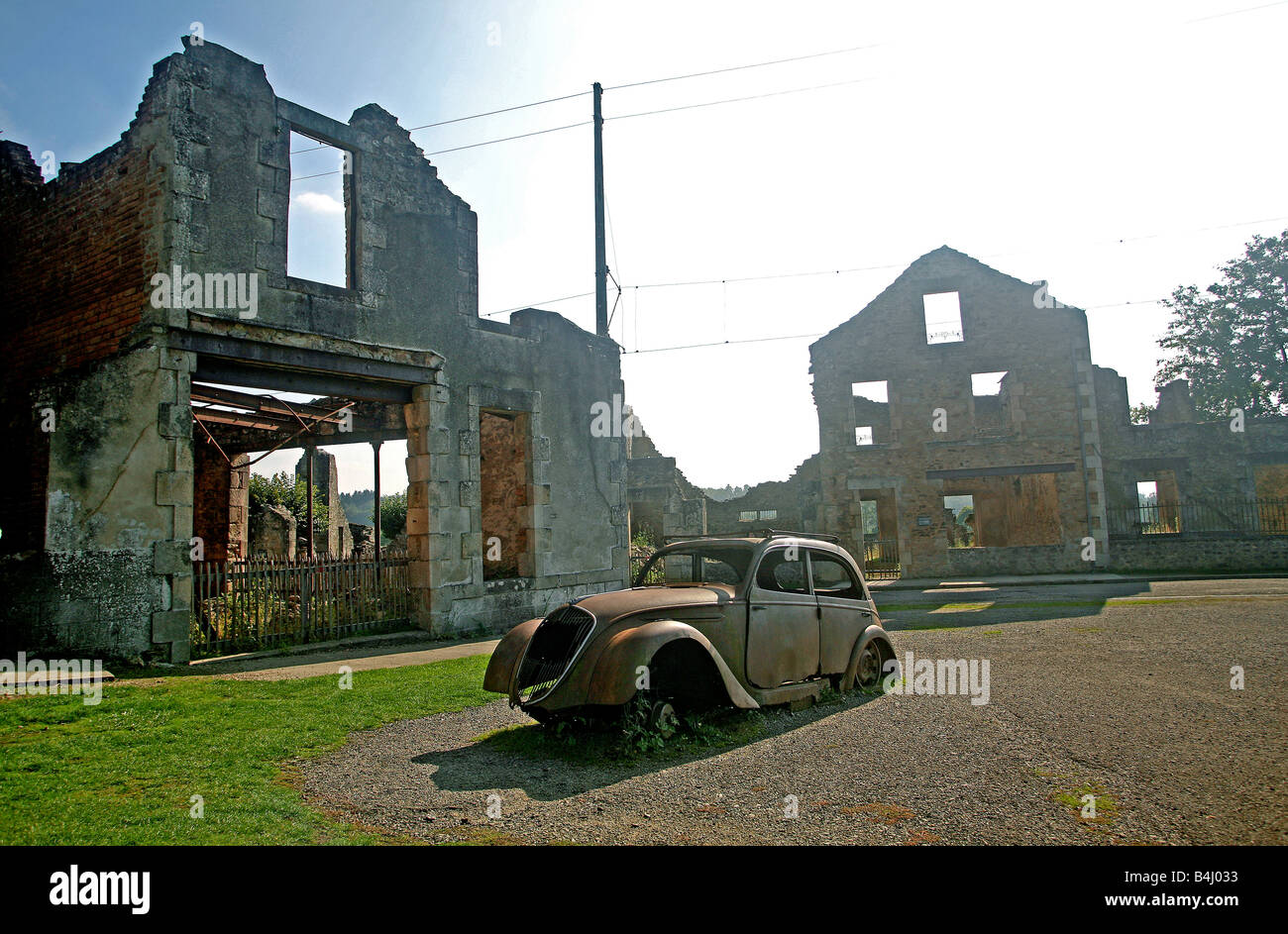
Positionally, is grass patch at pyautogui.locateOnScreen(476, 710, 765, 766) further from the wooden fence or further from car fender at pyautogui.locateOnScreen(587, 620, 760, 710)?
the wooden fence

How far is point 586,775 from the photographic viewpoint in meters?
4.53

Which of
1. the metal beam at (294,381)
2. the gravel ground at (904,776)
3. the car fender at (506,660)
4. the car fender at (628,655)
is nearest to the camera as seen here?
the gravel ground at (904,776)

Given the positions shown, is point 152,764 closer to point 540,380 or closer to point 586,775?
point 586,775

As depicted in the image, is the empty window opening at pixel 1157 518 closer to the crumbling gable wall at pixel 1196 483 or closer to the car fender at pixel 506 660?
the crumbling gable wall at pixel 1196 483

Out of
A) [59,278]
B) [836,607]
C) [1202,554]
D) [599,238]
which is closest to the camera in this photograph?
[836,607]

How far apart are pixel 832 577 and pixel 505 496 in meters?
8.31

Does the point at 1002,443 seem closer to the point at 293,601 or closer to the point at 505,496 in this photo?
the point at 505,496

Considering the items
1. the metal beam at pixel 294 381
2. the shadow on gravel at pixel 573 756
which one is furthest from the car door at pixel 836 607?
the metal beam at pixel 294 381

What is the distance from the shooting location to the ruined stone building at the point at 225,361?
8.50 metres

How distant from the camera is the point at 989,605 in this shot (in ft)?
48.8

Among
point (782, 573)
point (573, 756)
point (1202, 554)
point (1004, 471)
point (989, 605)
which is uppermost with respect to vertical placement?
point (1004, 471)

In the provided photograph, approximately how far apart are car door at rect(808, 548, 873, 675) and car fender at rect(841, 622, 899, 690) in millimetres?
37

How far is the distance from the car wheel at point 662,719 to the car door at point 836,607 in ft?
5.54

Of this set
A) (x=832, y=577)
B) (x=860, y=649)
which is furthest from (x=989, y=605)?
(x=832, y=577)
